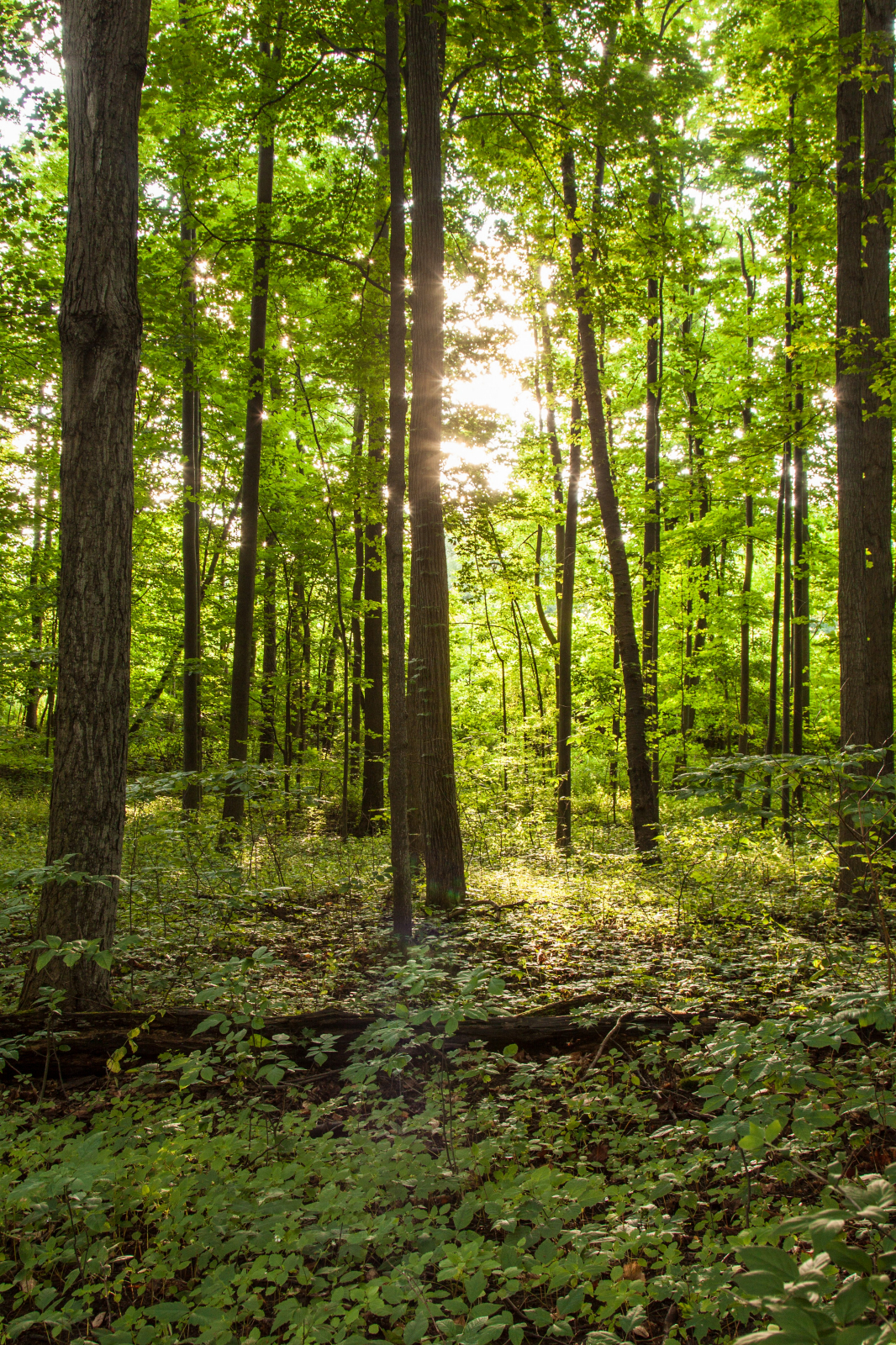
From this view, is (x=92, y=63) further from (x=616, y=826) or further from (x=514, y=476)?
(x=616, y=826)

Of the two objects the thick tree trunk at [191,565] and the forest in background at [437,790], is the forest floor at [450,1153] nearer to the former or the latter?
the forest in background at [437,790]

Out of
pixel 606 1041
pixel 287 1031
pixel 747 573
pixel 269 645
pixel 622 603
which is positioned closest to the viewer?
pixel 606 1041

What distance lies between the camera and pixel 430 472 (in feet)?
23.2

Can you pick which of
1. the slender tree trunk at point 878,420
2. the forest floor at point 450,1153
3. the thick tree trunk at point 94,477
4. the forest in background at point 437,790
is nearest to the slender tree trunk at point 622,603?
the forest in background at point 437,790

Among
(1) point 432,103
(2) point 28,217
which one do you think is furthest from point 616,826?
(2) point 28,217

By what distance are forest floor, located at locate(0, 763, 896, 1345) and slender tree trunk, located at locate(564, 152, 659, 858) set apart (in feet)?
14.6

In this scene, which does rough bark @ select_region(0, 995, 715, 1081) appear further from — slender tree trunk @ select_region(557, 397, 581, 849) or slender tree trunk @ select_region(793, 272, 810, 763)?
slender tree trunk @ select_region(793, 272, 810, 763)

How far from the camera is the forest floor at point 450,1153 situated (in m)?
2.30

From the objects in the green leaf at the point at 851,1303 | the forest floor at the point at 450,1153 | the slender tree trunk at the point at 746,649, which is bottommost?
the forest floor at the point at 450,1153

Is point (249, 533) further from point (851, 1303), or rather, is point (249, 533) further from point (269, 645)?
point (851, 1303)

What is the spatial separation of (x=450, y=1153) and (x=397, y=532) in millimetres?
4455

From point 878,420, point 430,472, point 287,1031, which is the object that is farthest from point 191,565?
point 878,420

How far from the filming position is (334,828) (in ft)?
49.6

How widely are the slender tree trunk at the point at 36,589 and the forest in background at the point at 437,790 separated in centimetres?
35
